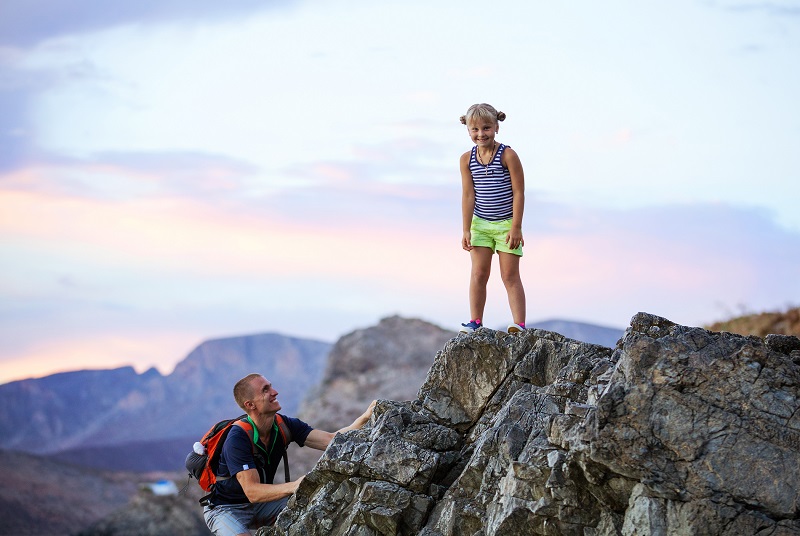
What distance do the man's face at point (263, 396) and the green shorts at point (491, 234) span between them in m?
3.45

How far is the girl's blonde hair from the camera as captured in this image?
1193 cm

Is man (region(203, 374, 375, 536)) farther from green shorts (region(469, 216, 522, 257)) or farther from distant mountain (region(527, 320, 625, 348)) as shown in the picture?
distant mountain (region(527, 320, 625, 348))

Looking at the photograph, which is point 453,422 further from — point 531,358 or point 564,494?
point 564,494

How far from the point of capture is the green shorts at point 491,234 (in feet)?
40.5

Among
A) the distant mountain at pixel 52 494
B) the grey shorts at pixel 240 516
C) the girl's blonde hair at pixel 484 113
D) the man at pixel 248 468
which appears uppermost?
the girl's blonde hair at pixel 484 113

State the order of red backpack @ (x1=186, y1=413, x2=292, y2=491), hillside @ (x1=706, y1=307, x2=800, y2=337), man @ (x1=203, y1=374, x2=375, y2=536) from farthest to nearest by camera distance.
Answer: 1. hillside @ (x1=706, y1=307, x2=800, y2=337)
2. red backpack @ (x1=186, y1=413, x2=292, y2=491)
3. man @ (x1=203, y1=374, x2=375, y2=536)

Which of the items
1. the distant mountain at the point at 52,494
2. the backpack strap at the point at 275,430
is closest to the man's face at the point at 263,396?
the backpack strap at the point at 275,430

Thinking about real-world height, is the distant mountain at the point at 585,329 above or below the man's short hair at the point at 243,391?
below

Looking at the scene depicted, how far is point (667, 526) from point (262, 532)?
186 inches

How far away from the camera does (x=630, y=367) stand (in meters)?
8.53

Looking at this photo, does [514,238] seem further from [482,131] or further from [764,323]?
[764,323]

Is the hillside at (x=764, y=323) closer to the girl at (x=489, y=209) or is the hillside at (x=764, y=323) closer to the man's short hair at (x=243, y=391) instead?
the girl at (x=489, y=209)

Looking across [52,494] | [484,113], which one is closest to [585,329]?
[52,494]

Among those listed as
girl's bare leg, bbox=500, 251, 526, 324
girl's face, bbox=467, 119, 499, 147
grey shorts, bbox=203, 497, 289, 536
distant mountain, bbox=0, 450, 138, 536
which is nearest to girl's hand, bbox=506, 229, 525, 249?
girl's bare leg, bbox=500, 251, 526, 324
